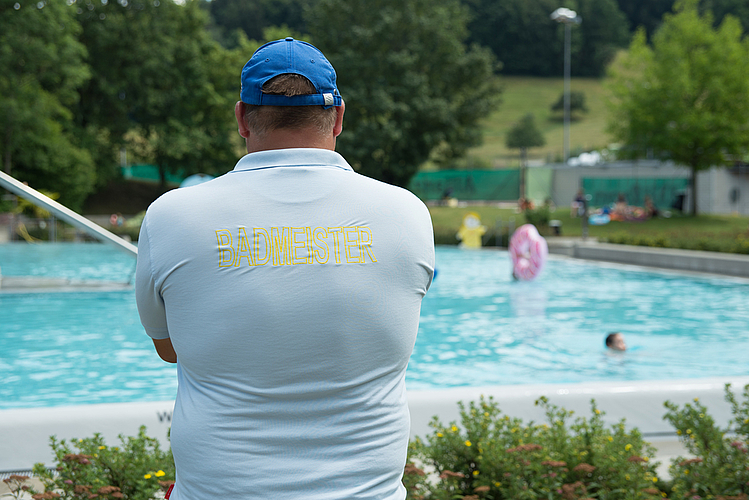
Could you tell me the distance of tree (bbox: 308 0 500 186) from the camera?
142ft

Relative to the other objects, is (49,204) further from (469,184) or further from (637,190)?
(469,184)

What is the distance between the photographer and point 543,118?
329ft

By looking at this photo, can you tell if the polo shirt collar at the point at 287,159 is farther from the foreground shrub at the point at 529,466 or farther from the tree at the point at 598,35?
the tree at the point at 598,35

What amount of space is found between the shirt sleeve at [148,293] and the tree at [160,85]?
45081mm

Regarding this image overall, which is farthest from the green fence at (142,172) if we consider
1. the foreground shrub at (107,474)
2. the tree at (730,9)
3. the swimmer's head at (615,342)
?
the tree at (730,9)

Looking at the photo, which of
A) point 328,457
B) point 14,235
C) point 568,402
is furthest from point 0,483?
point 14,235

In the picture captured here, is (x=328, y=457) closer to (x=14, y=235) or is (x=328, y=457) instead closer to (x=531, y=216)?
(x=531, y=216)

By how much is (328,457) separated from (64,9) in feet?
142

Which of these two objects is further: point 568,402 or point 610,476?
point 568,402

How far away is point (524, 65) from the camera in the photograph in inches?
4434

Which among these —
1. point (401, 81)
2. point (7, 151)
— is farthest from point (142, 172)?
point (401, 81)

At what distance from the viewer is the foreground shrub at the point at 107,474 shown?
3.34m

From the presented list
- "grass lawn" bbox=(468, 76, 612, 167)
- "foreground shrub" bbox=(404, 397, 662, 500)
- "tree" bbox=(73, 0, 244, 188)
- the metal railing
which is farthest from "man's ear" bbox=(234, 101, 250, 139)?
"grass lawn" bbox=(468, 76, 612, 167)

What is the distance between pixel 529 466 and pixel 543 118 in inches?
3998
